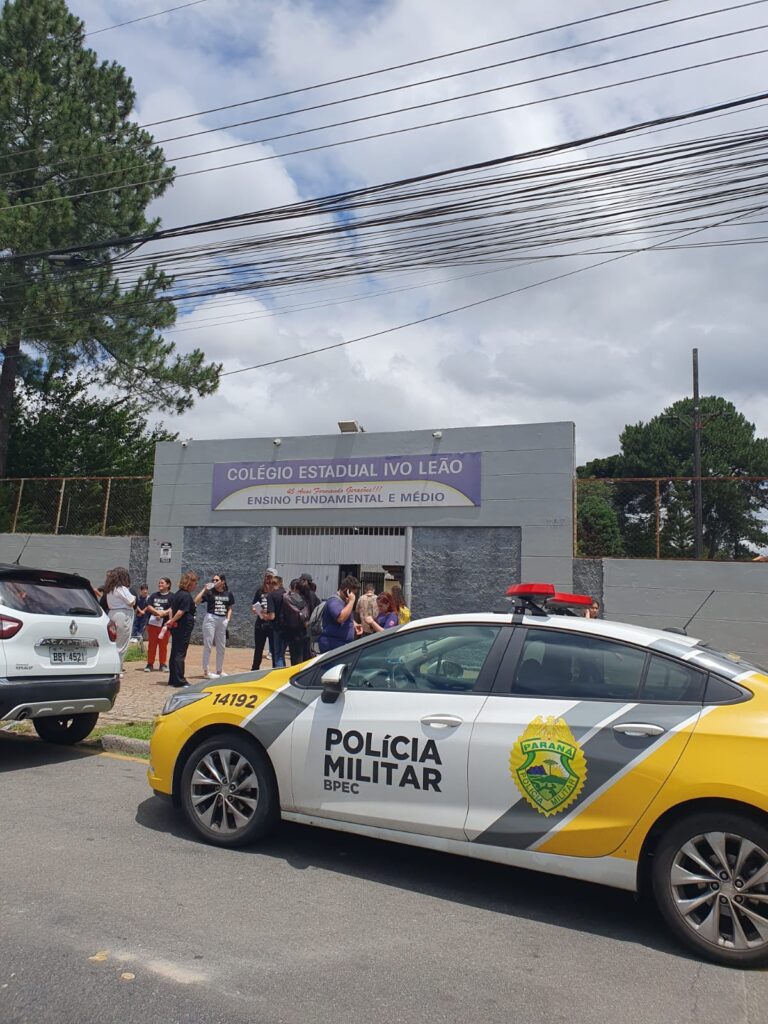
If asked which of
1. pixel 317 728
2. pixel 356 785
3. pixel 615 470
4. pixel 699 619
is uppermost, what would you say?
pixel 615 470

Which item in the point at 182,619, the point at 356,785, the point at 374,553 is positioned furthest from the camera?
the point at 374,553

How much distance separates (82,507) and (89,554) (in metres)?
1.34

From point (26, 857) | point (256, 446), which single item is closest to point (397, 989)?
point (26, 857)

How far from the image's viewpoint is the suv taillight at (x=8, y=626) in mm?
6336

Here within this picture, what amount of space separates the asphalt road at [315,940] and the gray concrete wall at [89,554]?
43.6ft

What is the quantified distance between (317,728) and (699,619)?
33.9 ft

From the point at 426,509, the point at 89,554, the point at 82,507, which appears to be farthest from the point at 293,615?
the point at 82,507

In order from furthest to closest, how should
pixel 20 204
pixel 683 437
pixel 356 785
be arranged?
pixel 683 437 < pixel 20 204 < pixel 356 785

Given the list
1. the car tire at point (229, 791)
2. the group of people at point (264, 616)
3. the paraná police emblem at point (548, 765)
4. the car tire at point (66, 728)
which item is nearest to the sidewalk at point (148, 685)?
the group of people at point (264, 616)

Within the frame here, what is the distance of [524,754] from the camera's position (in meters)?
4.04

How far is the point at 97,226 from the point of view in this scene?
73.7 ft

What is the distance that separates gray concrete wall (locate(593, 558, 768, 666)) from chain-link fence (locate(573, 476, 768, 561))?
32 cm

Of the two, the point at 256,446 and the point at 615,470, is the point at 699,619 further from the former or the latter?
the point at 615,470

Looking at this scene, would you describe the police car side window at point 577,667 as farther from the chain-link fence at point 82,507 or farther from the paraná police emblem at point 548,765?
the chain-link fence at point 82,507
